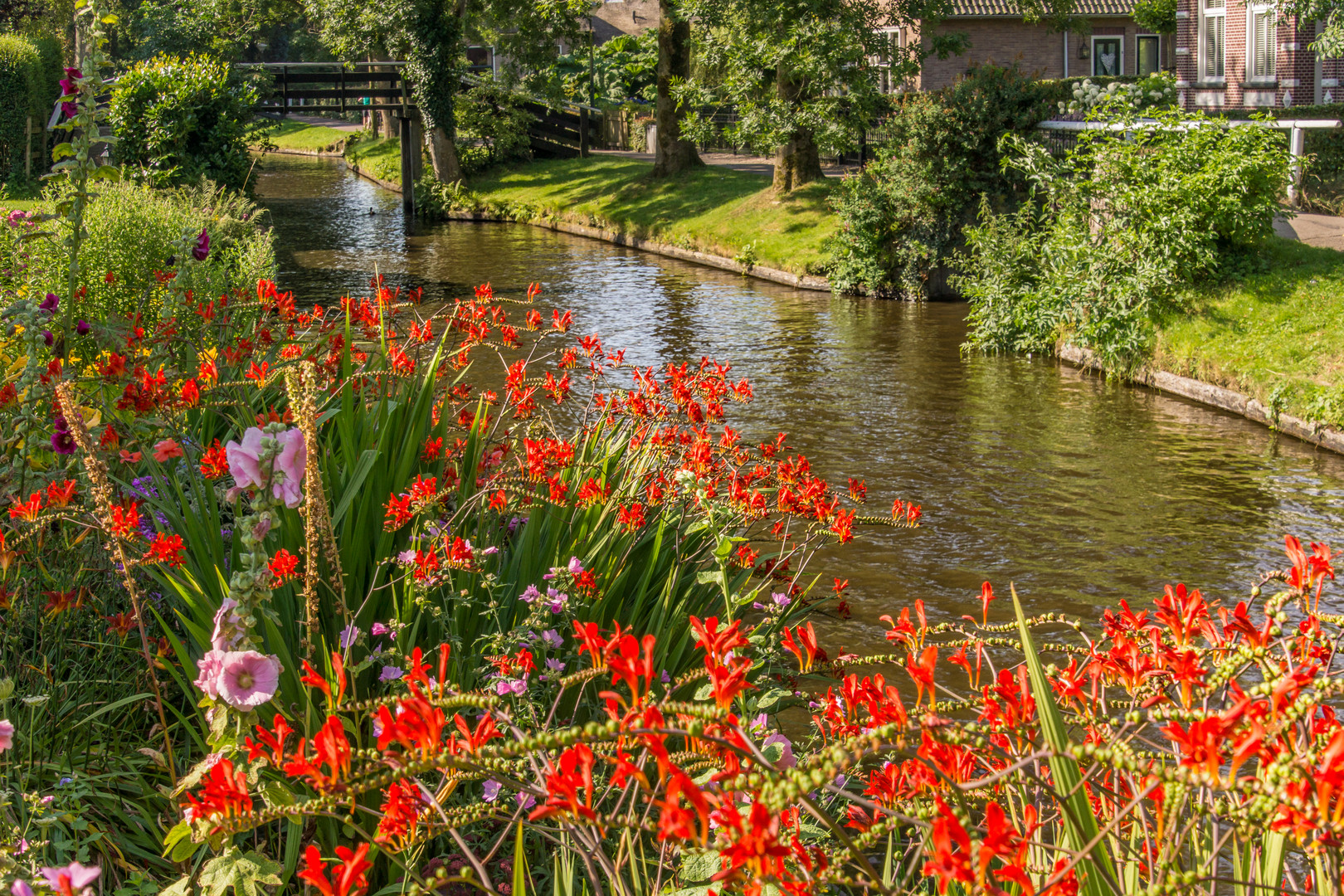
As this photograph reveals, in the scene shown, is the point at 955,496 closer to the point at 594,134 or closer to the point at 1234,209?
the point at 1234,209

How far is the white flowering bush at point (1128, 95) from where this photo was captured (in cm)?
1279

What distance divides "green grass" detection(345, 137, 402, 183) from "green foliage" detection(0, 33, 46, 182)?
37.9 ft

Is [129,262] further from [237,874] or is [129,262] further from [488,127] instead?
[488,127]

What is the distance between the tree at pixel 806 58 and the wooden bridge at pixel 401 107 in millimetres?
10338

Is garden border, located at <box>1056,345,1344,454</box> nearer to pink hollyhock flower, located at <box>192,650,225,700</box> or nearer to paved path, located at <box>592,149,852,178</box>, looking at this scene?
pink hollyhock flower, located at <box>192,650,225,700</box>

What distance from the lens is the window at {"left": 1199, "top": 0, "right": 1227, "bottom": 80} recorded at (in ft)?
79.6

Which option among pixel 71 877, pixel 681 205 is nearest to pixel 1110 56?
pixel 681 205

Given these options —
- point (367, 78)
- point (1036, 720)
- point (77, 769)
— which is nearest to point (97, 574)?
point (77, 769)

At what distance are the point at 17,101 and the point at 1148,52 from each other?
107 ft

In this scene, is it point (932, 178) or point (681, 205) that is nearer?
point (932, 178)

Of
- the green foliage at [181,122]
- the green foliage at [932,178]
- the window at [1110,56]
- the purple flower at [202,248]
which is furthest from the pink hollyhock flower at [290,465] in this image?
the window at [1110,56]

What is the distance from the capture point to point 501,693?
114 inches

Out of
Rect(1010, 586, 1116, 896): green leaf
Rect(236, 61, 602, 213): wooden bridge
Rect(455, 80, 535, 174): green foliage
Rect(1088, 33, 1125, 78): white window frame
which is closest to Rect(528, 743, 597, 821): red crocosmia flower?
Rect(1010, 586, 1116, 896): green leaf

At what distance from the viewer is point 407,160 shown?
2825 cm
